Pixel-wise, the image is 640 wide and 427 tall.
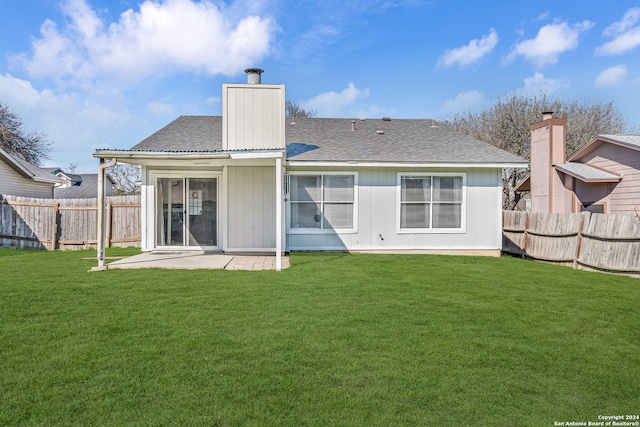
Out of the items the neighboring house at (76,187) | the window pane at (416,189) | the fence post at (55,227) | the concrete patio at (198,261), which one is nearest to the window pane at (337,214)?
the window pane at (416,189)

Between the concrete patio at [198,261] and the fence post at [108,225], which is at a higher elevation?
the fence post at [108,225]

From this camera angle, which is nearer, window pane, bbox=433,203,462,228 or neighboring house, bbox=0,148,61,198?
window pane, bbox=433,203,462,228

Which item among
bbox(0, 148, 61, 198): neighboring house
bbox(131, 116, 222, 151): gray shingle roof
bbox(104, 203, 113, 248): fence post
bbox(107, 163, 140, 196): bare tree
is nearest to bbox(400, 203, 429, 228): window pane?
bbox(131, 116, 222, 151): gray shingle roof

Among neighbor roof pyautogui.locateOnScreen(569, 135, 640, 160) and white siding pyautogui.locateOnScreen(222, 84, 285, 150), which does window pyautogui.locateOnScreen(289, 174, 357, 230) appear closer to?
white siding pyautogui.locateOnScreen(222, 84, 285, 150)

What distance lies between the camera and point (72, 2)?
37.5 ft

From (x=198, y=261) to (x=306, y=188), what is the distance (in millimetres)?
3459

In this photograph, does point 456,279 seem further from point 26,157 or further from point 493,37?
point 26,157

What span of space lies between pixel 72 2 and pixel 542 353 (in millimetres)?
13727

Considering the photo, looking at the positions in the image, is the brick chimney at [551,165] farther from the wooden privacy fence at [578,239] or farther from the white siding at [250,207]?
the white siding at [250,207]

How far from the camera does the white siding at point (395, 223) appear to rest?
11000 mm

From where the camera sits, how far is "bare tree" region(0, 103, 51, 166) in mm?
24547

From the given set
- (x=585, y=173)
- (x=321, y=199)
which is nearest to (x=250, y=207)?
(x=321, y=199)

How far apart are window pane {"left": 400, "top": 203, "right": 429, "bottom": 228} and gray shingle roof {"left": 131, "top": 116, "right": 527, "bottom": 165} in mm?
1250

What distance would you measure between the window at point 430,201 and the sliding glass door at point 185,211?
5049mm
